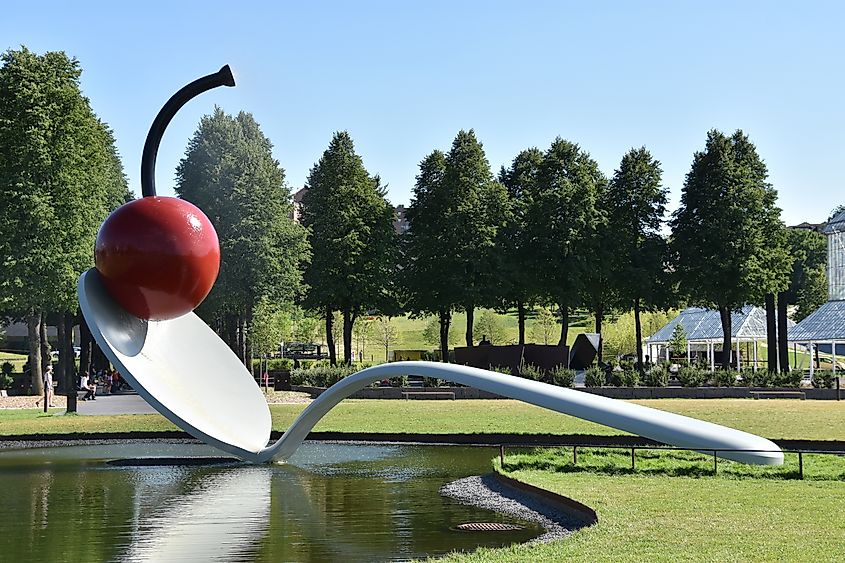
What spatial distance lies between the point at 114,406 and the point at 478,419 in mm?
14557

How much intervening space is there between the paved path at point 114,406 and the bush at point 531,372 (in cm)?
1463

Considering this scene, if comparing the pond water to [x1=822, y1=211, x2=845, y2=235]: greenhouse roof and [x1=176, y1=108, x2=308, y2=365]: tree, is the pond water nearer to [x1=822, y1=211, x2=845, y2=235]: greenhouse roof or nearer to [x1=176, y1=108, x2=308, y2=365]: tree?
[x1=176, y1=108, x2=308, y2=365]: tree

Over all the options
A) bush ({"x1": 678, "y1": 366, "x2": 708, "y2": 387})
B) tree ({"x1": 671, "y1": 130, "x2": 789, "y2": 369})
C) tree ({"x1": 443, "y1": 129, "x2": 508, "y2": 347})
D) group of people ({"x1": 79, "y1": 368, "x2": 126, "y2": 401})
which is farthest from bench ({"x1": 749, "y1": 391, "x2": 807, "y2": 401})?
group of people ({"x1": 79, "y1": 368, "x2": 126, "y2": 401})

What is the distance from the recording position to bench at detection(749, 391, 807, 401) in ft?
129

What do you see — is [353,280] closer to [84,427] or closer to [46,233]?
[46,233]

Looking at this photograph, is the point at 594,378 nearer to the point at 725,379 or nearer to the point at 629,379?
the point at 629,379

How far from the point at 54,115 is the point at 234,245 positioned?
9.72 metres

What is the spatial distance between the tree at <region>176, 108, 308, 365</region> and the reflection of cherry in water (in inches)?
1087

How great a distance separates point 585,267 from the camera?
51.3 metres

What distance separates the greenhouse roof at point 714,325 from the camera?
65.9 meters

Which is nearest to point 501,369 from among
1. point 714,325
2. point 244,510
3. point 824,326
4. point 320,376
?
point 320,376

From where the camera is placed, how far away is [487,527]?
13195mm

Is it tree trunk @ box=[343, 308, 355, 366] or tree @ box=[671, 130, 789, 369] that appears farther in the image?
tree trunk @ box=[343, 308, 355, 366]

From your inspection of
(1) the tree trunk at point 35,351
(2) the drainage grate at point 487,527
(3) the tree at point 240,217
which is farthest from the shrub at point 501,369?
(2) the drainage grate at point 487,527
